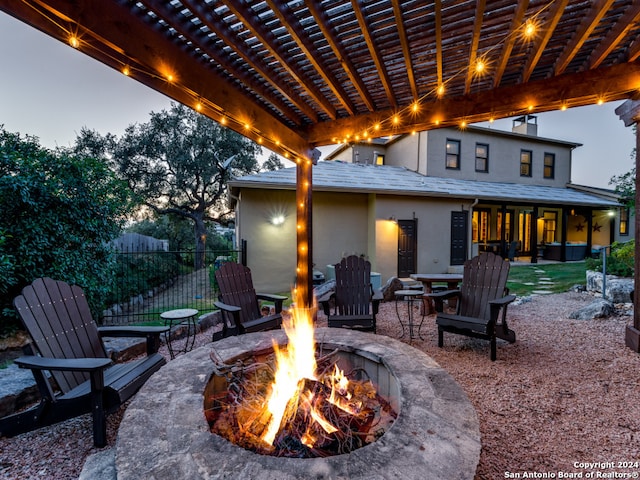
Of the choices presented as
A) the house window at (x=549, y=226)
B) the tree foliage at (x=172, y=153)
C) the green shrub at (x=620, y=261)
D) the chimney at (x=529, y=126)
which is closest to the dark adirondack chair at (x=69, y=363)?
the green shrub at (x=620, y=261)

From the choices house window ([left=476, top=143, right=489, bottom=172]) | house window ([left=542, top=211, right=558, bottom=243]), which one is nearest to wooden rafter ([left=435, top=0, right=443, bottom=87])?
house window ([left=476, top=143, right=489, bottom=172])

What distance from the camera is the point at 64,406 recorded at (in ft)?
6.40

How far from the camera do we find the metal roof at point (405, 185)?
798cm

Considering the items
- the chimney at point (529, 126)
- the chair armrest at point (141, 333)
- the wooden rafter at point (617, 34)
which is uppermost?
the chimney at point (529, 126)

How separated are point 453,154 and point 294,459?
41.4 ft

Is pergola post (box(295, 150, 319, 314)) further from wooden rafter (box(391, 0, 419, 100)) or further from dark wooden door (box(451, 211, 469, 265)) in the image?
dark wooden door (box(451, 211, 469, 265))

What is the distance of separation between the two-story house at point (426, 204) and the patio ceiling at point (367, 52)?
421 centimetres

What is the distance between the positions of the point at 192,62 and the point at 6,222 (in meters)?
2.96

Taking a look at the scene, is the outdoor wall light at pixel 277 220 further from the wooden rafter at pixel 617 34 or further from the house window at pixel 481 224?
the house window at pixel 481 224

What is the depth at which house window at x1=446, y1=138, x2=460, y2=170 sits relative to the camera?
11.8 metres

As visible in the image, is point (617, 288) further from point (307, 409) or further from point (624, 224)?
point (624, 224)

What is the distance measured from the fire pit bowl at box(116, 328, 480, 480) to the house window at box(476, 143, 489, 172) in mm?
12476

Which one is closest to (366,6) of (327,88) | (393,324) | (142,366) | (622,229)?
(327,88)

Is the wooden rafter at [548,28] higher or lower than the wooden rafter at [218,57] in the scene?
higher
